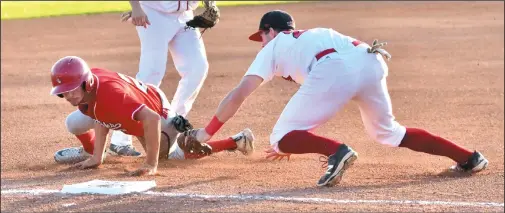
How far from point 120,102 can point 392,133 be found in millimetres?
1815

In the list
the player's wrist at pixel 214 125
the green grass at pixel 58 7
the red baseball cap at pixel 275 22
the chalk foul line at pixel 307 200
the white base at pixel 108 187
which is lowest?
the green grass at pixel 58 7

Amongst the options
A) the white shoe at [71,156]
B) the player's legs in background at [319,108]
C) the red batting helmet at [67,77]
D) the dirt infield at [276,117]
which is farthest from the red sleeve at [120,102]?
the white shoe at [71,156]

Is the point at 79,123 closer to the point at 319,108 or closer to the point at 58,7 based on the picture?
the point at 319,108

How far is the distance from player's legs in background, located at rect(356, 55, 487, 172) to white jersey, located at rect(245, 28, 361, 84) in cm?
33

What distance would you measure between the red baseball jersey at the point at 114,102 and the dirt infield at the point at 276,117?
1.21 feet

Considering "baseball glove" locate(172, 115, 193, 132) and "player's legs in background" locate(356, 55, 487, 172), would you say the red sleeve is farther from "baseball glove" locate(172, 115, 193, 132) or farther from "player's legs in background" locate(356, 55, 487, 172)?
"player's legs in background" locate(356, 55, 487, 172)

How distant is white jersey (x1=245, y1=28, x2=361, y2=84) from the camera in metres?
6.30

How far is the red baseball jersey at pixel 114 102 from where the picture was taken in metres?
6.53

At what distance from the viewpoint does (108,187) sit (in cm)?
604

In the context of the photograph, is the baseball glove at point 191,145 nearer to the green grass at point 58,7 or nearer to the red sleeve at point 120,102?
the red sleeve at point 120,102

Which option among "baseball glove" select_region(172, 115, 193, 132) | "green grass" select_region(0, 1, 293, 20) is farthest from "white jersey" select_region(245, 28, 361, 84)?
"green grass" select_region(0, 1, 293, 20)

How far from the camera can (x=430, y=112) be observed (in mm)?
10195

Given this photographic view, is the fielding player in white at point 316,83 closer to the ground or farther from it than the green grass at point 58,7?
farther from it

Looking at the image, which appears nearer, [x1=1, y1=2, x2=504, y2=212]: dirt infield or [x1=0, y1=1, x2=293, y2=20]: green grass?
[x1=1, y1=2, x2=504, y2=212]: dirt infield
